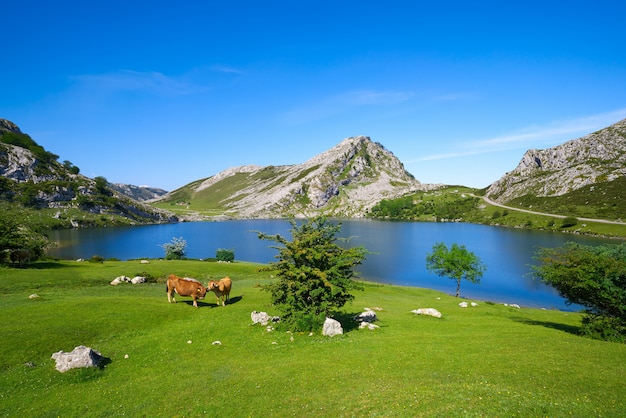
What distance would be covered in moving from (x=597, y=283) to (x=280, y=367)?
24.9 metres

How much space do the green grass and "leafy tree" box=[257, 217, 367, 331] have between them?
2010mm

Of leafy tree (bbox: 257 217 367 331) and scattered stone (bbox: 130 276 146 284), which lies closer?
leafy tree (bbox: 257 217 367 331)

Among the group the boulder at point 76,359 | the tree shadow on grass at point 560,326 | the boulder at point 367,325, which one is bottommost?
the tree shadow on grass at point 560,326

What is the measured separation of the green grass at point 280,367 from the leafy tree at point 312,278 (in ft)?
6.59

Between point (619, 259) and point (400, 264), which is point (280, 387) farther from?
point (400, 264)

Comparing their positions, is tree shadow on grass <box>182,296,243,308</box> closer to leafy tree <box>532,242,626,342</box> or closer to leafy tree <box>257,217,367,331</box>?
leafy tree <box>257,217,367,331</box>

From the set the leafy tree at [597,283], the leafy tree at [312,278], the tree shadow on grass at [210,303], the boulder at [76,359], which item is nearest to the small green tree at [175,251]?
the tree shadow on grass at [210,303]

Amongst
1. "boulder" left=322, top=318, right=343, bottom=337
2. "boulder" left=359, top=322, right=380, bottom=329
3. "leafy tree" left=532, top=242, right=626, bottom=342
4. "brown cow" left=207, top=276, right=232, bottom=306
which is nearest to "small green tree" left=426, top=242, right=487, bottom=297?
"leafy tree" left=532, top=242, right=626, bottom=342

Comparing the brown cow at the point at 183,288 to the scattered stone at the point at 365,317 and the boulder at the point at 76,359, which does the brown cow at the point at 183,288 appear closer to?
the boulder at the point at 76,359

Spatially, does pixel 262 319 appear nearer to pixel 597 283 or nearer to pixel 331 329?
pixel 331 329

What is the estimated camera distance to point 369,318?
28.4 metres

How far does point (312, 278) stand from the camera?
24.6 meters

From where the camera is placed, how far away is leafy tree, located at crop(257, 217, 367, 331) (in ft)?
78.0

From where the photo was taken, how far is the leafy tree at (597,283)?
23.5 m
